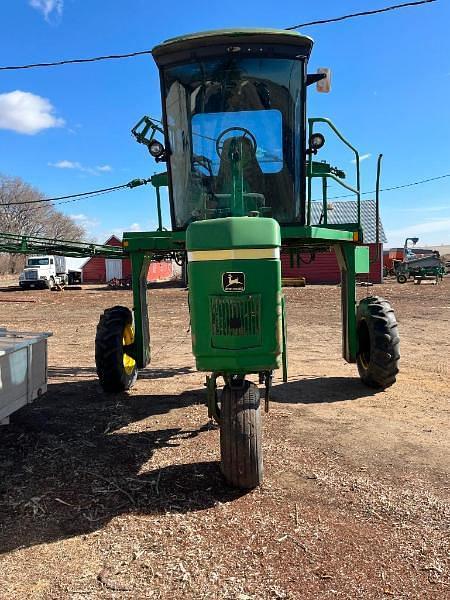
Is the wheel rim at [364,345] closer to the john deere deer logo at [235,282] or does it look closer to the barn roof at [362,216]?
the john deere deer logo at [235,282]

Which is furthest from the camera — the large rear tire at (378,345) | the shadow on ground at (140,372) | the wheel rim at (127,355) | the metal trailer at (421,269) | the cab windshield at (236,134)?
the metal trailer at (421,269)

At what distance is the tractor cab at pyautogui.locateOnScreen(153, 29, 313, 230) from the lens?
15.5ft

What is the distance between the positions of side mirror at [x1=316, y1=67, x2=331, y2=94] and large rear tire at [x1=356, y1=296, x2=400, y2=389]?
258 cm

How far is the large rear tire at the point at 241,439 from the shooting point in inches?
144

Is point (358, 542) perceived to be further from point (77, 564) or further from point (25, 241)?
point (25, 241)

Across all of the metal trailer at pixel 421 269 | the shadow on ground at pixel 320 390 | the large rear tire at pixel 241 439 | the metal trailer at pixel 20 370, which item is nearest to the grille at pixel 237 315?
the large rear tire at pixel 241 439

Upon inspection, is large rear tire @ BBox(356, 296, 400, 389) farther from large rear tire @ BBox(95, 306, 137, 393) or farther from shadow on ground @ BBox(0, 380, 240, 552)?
large rear tire @ BBox(95, 306, 137, 393)

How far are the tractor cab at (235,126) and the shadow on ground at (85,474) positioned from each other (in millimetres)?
2038

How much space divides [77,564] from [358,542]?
1.54 m

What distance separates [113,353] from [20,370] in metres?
1.86

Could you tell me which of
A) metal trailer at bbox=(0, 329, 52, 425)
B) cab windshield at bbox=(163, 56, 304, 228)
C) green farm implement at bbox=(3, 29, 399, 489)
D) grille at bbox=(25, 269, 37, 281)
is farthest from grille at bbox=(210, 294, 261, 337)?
grille at bbox=(25, 269, 37, 281)

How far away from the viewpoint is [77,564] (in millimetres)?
2891

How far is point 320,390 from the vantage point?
6.46m

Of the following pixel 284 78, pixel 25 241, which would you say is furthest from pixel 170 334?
pixel 284 78
